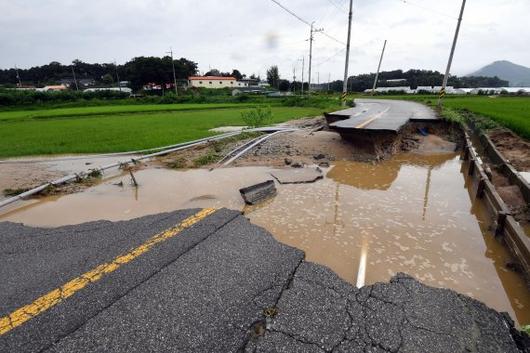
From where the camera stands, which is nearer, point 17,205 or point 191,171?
point 17,205

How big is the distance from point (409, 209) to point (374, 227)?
4.18 feet

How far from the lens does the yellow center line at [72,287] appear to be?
2.40 meters

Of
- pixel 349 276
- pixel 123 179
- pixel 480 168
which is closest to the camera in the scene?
pixel 349 276

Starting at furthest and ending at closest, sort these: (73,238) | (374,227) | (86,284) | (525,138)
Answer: (525,138) → (374,227) → (73,238) → (86,284)

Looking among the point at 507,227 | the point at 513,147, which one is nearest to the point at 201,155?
the point at 507,227

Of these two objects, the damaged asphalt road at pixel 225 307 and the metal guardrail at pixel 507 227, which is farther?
the metal guardrail at pixel 507 227

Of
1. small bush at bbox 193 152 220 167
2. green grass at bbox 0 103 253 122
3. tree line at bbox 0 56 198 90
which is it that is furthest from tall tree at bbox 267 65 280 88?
small bush at bbox 193 152 220 167

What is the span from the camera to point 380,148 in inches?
392

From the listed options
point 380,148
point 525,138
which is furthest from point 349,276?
point 525,138

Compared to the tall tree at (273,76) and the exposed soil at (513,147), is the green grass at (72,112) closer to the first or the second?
the exposed soil at (513,147)

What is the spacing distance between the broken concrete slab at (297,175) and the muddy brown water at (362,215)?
0.25 m

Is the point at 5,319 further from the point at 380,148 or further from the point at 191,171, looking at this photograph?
the point at 380,148

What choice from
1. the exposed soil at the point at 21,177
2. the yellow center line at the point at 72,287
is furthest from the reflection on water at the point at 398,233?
the exposed soil at the point at 21,177

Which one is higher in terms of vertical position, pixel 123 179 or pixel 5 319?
pixel 5 319
